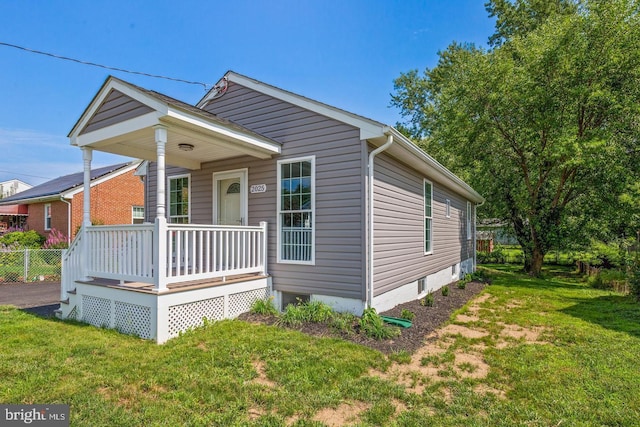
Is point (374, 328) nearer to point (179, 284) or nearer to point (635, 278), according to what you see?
point (179, 284)

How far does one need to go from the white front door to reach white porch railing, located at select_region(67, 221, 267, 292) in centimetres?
97

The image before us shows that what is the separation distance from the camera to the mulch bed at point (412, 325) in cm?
470

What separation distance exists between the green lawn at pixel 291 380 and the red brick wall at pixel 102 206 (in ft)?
44.2

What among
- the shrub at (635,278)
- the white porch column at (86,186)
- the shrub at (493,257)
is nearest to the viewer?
the white porch column at (86,186)

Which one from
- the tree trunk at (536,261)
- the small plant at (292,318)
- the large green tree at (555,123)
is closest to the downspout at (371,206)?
the small plant at (292,318)

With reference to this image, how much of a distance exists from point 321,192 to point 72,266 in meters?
4.90

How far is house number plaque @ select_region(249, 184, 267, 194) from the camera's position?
6.66 m

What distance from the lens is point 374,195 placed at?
594cm

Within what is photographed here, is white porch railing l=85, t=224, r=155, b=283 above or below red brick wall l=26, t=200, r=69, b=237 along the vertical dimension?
below

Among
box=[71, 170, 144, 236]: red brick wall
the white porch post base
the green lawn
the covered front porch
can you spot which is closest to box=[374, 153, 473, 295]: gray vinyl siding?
the green lawn

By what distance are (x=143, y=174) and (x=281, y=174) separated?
182 inches

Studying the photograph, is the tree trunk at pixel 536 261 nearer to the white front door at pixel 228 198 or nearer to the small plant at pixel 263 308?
the small plant at pixel 263 308

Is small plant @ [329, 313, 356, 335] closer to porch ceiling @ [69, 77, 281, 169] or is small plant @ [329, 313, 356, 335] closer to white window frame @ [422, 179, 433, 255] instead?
porch ceiling @ [69, 77, 281, 169]

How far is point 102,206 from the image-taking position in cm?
1764
